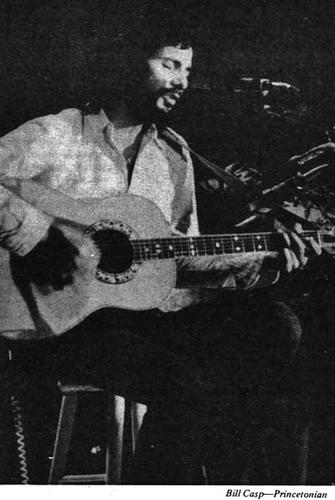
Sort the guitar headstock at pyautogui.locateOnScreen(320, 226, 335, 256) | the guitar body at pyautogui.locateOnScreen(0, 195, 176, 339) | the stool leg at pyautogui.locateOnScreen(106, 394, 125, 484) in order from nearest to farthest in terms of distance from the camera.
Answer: the guitar body at pyautogui.locateOnScreen(0, 195, 176, 339)
the stool leg at pyautogui.locateOnScreen(106, 394, 125, 484)
the guitar headstock at pyautogui.locateOnScreen(320, 226, 335, 256)

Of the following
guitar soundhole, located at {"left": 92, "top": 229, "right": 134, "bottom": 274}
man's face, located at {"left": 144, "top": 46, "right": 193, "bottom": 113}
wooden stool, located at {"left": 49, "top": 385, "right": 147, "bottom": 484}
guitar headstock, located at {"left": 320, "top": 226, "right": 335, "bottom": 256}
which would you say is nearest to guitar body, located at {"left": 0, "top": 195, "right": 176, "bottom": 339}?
guitar soundhole, located at {"left": 92, "top": 229, "right": 134, "bottom": 274}

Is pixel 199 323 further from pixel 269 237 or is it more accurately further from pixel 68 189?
pixel 68 189

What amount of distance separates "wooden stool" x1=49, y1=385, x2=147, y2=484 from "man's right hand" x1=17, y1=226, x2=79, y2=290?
250mm

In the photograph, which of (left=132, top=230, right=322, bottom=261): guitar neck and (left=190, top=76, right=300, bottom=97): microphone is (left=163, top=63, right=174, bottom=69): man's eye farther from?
(left=132, top=230, right=322, bottom=261): guitar neck

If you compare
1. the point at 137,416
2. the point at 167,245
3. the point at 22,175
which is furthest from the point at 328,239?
the point at 22,175

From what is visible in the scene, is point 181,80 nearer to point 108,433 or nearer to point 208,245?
point 208,245

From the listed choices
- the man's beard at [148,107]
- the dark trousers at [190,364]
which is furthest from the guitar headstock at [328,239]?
the man's beard at [148,107]

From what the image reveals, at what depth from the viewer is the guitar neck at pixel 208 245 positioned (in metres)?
→ 1.21

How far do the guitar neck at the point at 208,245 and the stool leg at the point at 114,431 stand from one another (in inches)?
13.6

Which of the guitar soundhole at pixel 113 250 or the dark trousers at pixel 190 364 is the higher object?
the guitar soundhole at pixel 113 250

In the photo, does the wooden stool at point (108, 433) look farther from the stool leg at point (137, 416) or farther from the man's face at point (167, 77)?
the man's face at point (167, 77)

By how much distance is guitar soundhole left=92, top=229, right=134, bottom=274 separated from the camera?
118 centimetres

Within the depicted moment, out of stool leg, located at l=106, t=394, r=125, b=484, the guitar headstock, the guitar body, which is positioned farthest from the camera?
the guitar headstock
